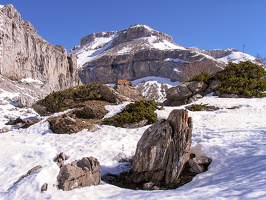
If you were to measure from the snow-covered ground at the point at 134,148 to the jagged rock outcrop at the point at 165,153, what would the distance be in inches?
26.5

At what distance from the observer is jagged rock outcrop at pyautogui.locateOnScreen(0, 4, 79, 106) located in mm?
41206

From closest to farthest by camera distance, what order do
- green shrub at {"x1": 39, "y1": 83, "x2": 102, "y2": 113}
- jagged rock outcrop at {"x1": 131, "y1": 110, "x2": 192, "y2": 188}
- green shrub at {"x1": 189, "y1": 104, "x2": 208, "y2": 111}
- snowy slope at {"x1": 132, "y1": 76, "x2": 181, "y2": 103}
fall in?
1. jagged rock outcrop at {"x1": 131, "y1": 110, "x2": 192, "y2": 188}
2. green shrub at {"x1": 189, "y1": 104, "x2": 208, "y2": 111}
3. green shrub at {"x1": 39, "y1": 83, "x2": 102, "y2": 113}
4. snowy slope at {"x1": 132, "y1": 76, "x2": 181, "y2": 103}

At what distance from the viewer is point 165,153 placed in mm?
5320

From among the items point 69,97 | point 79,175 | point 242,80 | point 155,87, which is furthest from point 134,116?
point 155,87

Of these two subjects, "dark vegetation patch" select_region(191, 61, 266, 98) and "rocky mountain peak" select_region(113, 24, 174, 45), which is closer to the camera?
"dark vegetation patch" select_region(191, 61, 266, 98)

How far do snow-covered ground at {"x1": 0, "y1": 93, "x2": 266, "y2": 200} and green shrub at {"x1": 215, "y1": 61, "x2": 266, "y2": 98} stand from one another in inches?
80.6

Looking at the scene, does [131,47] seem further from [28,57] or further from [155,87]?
[28,57]

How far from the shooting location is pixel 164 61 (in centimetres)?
11262

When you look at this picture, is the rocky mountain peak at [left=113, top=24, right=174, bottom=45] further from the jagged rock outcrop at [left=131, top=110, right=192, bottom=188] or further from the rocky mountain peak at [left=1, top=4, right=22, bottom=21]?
the jagged rock outcrop at [left=131, top=110, right=192, bottom=188]

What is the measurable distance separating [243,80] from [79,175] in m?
14.7

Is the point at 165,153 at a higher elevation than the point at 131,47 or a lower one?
lower

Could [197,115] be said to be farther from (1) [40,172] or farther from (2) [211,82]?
(1) [40,172]

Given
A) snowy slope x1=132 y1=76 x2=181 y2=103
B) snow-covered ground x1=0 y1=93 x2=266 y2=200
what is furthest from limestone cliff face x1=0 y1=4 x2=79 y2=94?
snow-covered ground x1=0 y1=93 x2=266 y2=200

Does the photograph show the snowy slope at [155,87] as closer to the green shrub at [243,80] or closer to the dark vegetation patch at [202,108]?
the green shrub at [243,80]
